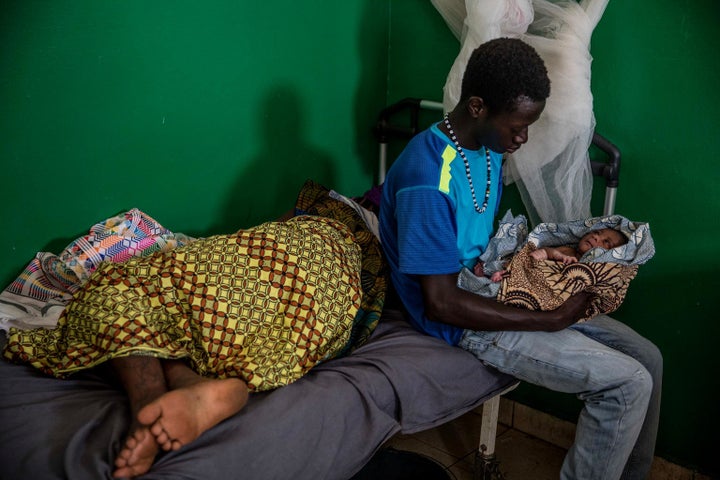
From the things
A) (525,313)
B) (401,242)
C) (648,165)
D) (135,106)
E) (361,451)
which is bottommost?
(361,451)

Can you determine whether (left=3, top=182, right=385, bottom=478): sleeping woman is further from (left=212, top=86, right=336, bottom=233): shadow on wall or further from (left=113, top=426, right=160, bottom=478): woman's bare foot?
(left=212, top=86, right=336, bottom=233): shadow on wall

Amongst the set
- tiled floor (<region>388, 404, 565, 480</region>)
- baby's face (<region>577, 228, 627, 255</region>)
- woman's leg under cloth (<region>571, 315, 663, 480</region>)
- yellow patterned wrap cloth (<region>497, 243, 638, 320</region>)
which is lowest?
tiled floor (<region>388, 404, 565, 480</region>)

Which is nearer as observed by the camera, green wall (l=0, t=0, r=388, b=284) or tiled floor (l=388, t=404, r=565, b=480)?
green wall (l=0, t=0, r=388, b=284)

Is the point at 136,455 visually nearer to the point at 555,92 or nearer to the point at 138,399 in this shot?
the point at 138,399

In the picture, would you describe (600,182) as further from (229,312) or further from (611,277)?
(229,312)

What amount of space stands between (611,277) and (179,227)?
4.33 ft

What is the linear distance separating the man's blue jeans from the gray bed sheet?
10 cm

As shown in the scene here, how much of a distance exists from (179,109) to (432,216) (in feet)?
3.08

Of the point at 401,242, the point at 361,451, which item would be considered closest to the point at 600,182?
the point at 401,242

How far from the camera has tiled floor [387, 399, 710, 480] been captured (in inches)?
83.8

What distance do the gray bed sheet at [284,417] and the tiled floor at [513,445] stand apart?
0.53 metres

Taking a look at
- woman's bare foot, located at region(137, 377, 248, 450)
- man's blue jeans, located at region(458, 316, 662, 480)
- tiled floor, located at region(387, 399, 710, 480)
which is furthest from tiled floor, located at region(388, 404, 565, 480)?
woman's bare foot, located at region(137, 377, 248, 450)

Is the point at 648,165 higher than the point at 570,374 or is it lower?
higher

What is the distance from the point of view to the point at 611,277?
1.66 metres
